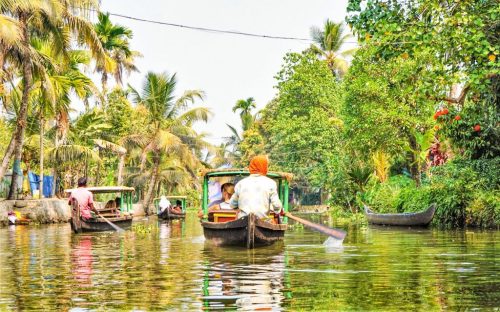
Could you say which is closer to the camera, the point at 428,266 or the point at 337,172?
the point at 428,266

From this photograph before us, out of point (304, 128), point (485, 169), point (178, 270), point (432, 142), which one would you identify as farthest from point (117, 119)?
point (178, 270)

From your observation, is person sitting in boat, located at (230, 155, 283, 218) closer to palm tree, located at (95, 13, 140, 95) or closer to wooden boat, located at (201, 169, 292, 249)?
wooden boat, located at (201, 169, 292, 249)

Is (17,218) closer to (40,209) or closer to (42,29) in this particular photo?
(40,209)

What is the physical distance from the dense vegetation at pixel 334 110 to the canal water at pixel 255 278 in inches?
192

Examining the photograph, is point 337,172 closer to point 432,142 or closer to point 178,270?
point 432,142

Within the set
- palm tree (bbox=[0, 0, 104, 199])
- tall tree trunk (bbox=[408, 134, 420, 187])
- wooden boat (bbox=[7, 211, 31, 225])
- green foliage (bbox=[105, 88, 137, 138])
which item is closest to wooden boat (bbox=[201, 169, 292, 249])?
palm tree (bbox=[0, 0, 104, 199])

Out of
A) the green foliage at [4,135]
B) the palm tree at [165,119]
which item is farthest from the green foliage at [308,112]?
the green foliage at [4,135]

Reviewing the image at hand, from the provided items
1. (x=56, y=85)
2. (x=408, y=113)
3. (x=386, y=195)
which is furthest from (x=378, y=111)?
(x=56, y=85)

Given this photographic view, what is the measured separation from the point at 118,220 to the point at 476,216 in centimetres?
985

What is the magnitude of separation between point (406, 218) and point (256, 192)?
12.4 meters

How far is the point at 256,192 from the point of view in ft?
40.9

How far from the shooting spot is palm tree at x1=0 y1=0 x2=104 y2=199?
27.3 meters

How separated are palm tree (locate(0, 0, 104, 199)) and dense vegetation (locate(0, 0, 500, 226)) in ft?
0.18

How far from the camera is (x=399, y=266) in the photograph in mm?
10188
